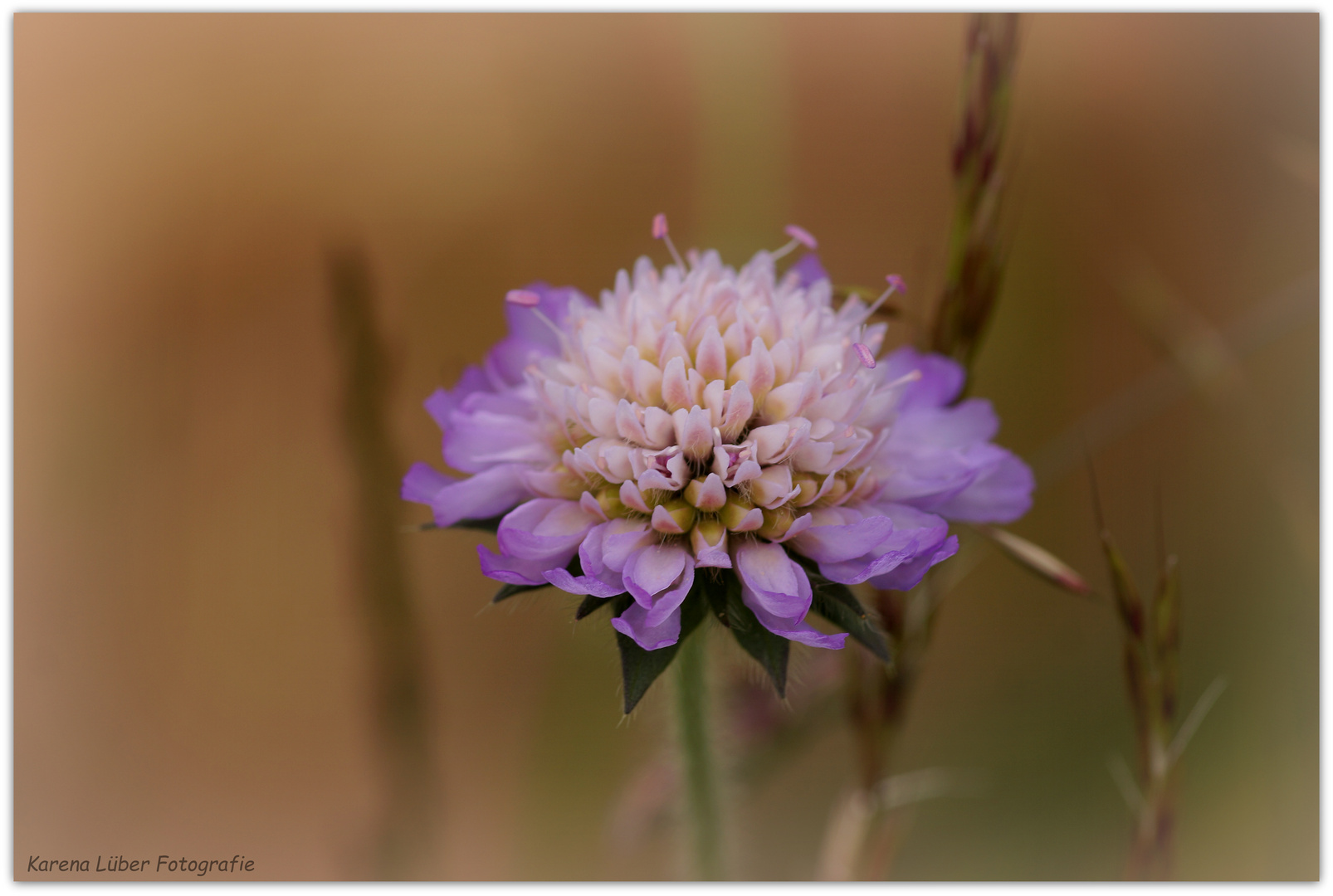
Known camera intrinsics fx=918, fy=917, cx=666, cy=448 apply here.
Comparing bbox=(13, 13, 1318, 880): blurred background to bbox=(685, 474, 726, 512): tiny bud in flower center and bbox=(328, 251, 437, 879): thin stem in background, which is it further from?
bbox=(685, 474, 726, 512): tiny bud in flower center

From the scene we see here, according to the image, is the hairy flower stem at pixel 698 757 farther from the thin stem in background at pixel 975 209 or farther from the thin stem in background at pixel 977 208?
the thin stem in background at pixel 977 208

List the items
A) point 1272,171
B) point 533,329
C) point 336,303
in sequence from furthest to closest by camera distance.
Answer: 1. point 1272,171
2. point 336,303
3. point 533,329

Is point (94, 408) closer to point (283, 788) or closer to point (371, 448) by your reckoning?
point (371, 448)

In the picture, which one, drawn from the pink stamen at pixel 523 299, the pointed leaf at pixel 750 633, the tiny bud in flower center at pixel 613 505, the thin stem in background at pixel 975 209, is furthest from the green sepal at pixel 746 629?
the pink stamen at pixel 523 299

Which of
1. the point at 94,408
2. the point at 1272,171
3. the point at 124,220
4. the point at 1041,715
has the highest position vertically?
the point at 1272,171

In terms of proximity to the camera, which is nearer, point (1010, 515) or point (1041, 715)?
point (1010, 515)

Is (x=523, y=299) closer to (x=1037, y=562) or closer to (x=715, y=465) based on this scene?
(x=715, y=465)

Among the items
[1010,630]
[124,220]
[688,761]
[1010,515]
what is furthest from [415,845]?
[1010,630]

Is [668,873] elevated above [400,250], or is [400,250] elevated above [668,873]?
[400,250]
